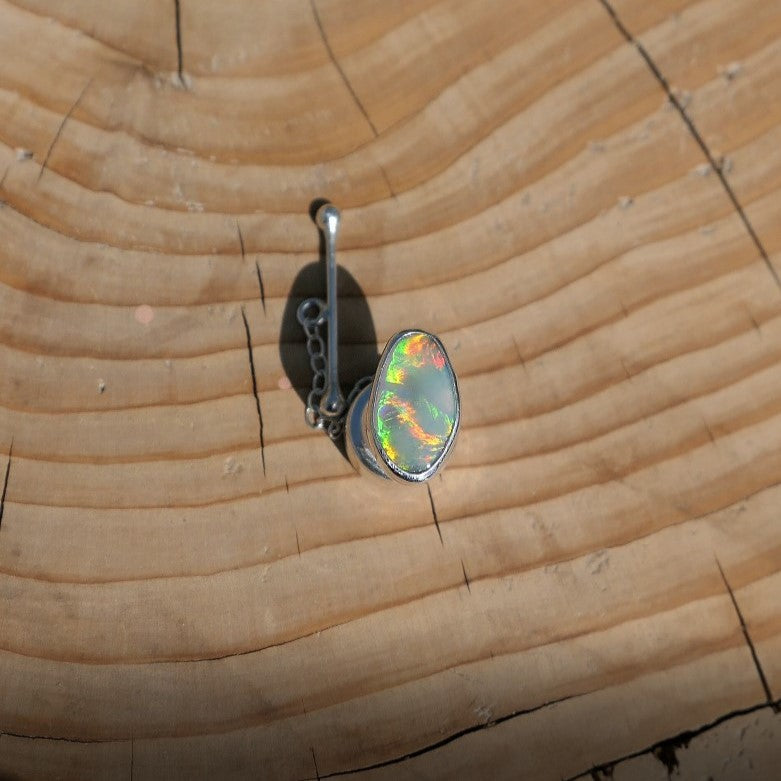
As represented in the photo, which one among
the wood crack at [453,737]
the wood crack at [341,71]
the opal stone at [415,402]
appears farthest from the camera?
the wood crack at [341,71]

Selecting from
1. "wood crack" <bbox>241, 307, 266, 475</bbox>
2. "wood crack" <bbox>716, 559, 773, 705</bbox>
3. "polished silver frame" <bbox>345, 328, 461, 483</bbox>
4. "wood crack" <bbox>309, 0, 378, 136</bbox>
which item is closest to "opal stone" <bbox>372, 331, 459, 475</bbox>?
"polished silver frame" <bbox>345, 328, 461, 483</bbox>

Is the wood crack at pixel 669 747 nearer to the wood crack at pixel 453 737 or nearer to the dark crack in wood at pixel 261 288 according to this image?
the wood crack at pixel 453 737

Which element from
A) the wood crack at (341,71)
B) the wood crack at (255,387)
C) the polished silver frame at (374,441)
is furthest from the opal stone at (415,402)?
the wood crack at (341,71)

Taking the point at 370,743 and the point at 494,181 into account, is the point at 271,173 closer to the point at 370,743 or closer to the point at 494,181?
the point at 494,181

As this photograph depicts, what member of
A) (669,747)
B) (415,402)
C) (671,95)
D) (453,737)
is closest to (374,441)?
(415,402)

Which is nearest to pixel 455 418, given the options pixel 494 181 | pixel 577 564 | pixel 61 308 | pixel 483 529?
pixel 483 529
